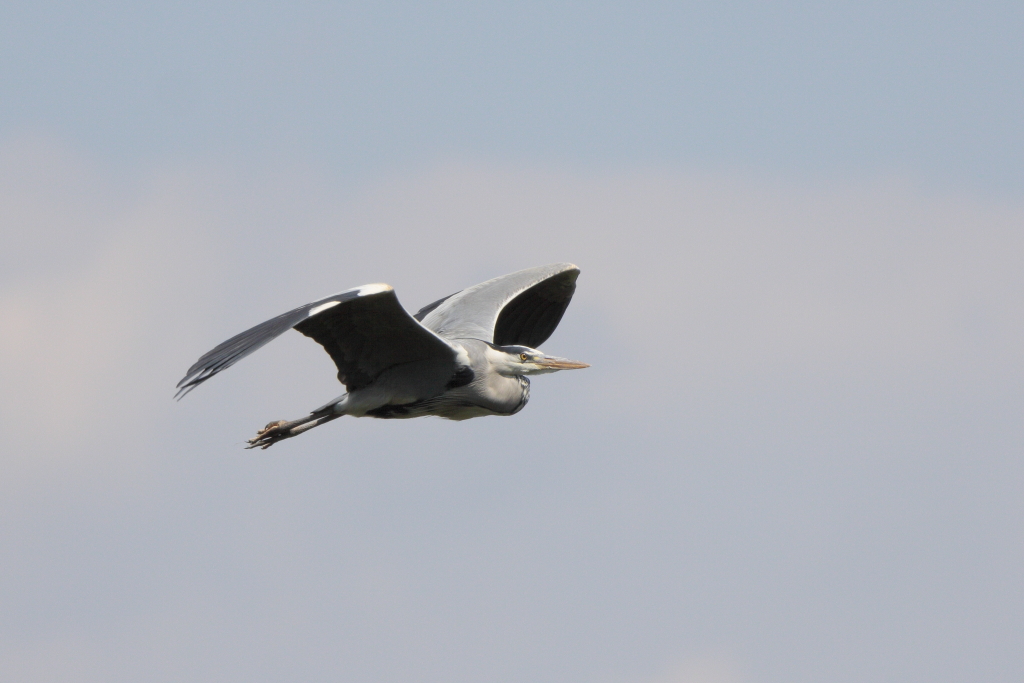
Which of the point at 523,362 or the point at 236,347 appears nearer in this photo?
the point at 236,347

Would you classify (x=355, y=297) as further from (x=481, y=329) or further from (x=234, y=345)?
(x=481, y=329)

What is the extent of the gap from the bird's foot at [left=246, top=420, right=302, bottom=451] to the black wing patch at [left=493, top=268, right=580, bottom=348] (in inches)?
141

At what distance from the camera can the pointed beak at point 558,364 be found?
1107 cm

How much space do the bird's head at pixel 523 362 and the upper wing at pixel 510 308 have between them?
55 centimetres

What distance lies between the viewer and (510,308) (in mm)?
13234

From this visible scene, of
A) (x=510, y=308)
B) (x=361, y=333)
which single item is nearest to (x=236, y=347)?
(x=361, y=333)

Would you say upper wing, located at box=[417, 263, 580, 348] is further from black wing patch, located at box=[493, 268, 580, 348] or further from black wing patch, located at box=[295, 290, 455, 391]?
black wing patch, located at box=[295, 290, 455, 391]

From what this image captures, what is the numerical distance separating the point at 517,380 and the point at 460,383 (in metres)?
0.80

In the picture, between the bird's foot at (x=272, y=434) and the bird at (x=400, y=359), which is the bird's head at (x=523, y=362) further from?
the bird's foot at (x=272, y=434)

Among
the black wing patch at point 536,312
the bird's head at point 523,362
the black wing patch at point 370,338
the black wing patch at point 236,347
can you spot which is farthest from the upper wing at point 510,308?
the black wing patch at point 236,347

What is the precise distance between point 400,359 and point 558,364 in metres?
1.86

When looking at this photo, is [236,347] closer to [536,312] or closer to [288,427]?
[288,427]

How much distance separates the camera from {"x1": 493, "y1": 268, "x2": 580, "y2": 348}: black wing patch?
13.3 m

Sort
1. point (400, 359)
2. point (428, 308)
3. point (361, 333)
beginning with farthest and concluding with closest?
point (428, 308), point (400, 359), point (361, 333)
